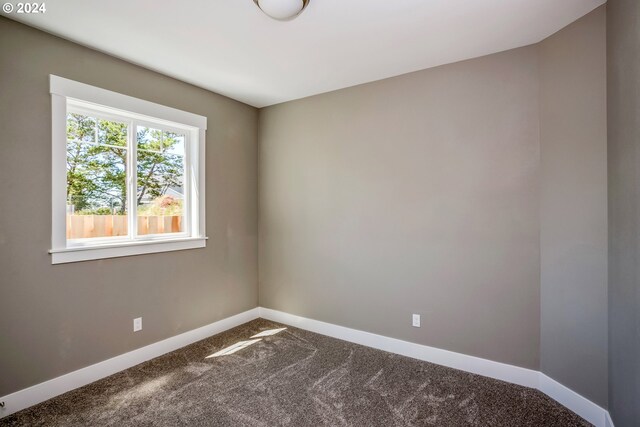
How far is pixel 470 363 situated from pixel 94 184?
3505mm

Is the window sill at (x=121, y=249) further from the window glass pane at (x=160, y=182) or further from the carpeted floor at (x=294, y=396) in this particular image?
the carpeted floor at (x=294, y=396)

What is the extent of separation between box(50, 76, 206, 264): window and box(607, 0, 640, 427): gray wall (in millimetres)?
3333

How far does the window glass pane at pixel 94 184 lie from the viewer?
2504mm

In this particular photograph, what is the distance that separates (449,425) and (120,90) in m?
3.55

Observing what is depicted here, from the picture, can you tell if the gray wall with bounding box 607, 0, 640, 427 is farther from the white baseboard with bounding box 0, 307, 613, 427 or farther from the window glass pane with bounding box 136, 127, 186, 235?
the window glass pane with bounding box 136, 127, 186, 235

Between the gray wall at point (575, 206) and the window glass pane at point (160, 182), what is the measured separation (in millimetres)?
3279

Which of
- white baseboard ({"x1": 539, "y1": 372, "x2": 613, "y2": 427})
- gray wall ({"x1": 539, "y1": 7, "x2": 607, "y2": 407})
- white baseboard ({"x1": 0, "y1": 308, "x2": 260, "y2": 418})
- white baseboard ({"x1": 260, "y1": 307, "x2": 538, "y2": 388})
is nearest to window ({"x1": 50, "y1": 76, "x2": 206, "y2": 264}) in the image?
white baseboard ({"x1": 0, "y1": 308, "x2": 260, "y2": 418})

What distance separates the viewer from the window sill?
2.38 m

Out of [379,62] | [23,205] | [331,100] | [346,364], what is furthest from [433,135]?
[23,205]

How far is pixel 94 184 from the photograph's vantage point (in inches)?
104
